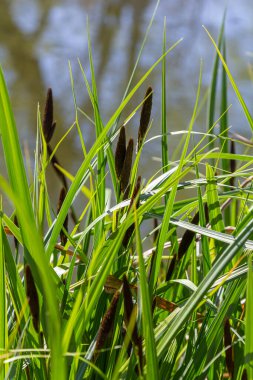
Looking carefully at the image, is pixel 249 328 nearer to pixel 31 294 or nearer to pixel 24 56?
pixel 31 294

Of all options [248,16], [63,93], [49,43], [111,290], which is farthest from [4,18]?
[111,290]

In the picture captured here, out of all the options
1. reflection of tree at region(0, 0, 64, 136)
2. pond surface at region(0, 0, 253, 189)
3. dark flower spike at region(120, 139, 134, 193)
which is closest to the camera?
dark flower spike at region(120, 139, 134, 193)

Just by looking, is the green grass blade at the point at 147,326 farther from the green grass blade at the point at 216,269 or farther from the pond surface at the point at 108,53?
the pond surface at the point at 108,53

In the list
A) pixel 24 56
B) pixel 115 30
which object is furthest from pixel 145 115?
pixel 115 30

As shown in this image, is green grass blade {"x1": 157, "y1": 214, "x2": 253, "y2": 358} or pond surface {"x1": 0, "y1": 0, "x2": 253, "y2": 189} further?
pond surface {"x1": 0, "y1": 0, "x2": 253, "y2": 189}

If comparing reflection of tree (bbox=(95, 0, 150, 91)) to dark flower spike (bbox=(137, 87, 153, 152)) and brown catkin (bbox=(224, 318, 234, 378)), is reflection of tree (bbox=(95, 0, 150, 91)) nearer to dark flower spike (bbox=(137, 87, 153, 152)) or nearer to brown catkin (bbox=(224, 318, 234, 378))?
dark flower spike (bbox=(137, 87, 153, 152))

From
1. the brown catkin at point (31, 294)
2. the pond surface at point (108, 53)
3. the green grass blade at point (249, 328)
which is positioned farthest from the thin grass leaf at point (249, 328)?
the pond surface at point (108, 53)

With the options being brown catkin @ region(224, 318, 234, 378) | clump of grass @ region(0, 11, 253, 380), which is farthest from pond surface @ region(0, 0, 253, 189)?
brown catkin @ region(224, 318, 234, 378)

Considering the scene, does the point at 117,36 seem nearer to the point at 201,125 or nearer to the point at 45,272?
the point at 201,125

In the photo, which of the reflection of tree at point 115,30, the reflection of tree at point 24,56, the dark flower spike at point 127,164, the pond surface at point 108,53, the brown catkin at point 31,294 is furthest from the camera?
the reflection of tree at point 115,30
